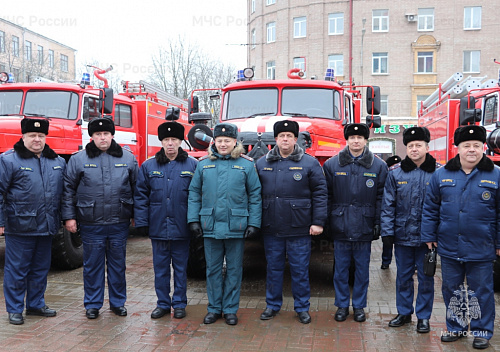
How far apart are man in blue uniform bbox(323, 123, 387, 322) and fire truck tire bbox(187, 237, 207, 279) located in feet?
5.95

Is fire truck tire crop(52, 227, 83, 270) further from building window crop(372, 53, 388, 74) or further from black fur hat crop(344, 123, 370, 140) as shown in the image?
building window crop(372, 53, 388, 74)

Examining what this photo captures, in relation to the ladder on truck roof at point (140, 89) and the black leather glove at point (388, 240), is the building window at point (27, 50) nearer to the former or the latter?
the ladder on truck roof at point (140, 89)

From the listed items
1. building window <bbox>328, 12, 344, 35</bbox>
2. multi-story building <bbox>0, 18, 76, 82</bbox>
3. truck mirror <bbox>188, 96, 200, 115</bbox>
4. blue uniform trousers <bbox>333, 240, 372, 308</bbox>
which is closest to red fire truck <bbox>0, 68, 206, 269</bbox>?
truck mirror <bbox>188, 96, 200, 115</bbox>

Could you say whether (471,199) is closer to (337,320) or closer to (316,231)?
(316,231)

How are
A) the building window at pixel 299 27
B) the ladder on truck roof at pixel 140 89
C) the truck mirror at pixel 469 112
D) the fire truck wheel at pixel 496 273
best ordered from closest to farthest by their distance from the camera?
1. the fire truck wheel at pixel 496 273
2. the truck mirror at pixel 469 112
3. the ladder on truck roof at pixel 140 89
4. the building window at pixel 299 27

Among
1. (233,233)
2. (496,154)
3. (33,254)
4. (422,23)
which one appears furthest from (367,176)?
(422,23)

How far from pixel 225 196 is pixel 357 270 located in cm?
154

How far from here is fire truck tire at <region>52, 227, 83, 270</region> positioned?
6.55 meters

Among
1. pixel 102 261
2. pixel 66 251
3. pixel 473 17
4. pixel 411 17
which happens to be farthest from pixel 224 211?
pixel 473 17

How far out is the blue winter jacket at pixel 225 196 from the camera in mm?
4637

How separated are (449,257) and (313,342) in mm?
1402

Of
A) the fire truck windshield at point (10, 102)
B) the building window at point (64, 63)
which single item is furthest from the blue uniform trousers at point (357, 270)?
the building window at point (64, 63)

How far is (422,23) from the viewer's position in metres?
29.1

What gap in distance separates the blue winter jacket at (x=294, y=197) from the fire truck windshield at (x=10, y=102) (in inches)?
201
